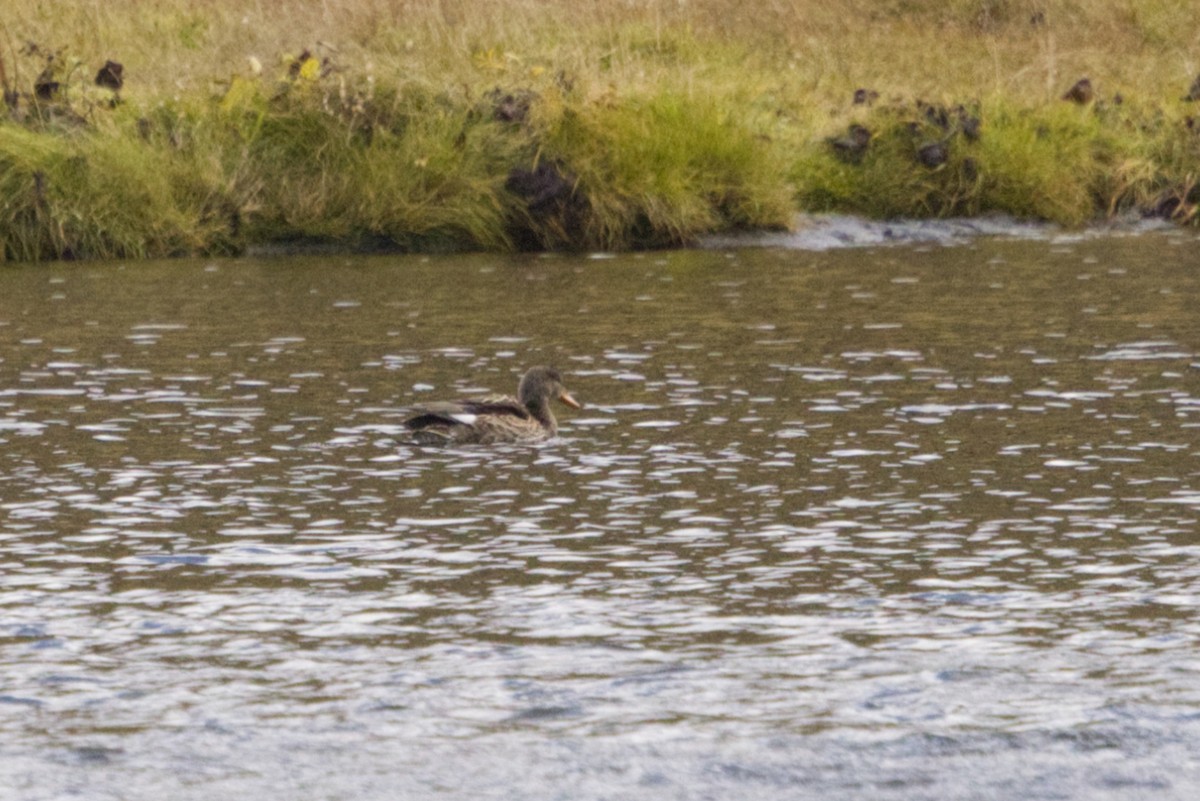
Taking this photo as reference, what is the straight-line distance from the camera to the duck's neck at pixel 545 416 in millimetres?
11648

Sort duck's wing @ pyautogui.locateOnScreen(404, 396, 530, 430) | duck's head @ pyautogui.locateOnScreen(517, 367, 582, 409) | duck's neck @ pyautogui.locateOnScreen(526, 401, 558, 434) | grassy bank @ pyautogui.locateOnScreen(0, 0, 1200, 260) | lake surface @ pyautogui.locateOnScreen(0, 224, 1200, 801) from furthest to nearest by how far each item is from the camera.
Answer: grassy bank @ pyautogui.locateOnScreen(0, 0, 1200, 260) < duck's head @ pyautogui.locateOnScreen(517, 367, 582, 409) < duck's neck @ pyautogui.locateOnScreen(526, 401, 558, 434) < duck's wing @ pyautogui.locateOnScreen(404, 396, 530, 430) < lake surface @ pyautogui.locateOnScreen(0, 224, 1200, 801)

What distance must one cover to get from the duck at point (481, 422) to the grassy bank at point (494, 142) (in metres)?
9.00

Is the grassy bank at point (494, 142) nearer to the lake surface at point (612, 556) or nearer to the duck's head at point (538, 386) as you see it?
the lake surface at point (612, 556)

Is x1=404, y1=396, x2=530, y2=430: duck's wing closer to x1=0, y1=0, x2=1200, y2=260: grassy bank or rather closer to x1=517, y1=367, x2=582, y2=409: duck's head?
x1=517, y1=367, x2=582, y2=409: duck's head

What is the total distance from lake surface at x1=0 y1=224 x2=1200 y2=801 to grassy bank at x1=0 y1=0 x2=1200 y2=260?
12.6 feet

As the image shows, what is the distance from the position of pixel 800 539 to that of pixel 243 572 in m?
2.15

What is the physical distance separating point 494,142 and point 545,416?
9.59 metres

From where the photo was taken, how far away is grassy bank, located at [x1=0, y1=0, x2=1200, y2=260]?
20203 mm

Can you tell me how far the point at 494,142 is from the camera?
68.6 feet

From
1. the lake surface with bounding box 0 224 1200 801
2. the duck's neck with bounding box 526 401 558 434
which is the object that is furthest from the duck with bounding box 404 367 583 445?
the lake surface with bounding box 0 224 1200 801

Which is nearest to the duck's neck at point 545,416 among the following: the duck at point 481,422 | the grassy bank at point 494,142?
the duck at point 481,422

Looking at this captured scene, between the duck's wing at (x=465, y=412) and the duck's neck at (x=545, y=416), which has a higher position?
the duck's wing at (x=465, y=412)

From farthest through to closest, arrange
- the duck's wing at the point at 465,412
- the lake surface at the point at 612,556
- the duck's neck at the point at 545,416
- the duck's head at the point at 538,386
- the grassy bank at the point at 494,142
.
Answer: the grassy bank at the point at 494,142 → the duck's head at the point at 538,386 → the duck's neck at the point at 545,416 → the duck's wing at the point at 465,412 → the lake surface at the point at 612,556

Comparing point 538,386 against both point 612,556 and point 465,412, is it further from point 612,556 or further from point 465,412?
point 612,556
